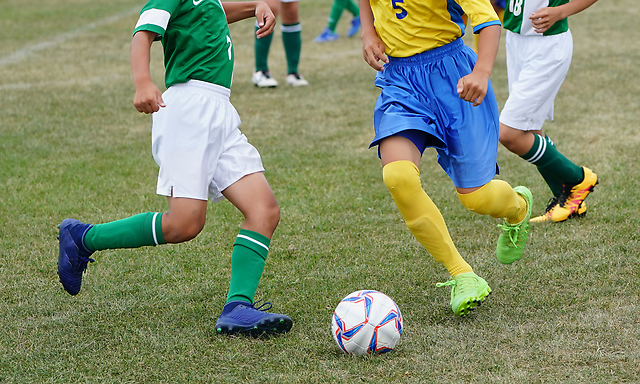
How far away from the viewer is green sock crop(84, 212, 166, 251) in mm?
2859

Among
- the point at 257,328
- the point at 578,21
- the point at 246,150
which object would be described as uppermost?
the point at 246,150

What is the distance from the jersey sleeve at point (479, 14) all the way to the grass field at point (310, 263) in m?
1.17

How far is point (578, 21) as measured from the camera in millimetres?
10516

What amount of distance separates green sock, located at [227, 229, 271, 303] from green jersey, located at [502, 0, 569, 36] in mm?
2060

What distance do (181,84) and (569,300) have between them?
184 centimetres

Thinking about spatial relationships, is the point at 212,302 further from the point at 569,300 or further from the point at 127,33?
the point at 127,33

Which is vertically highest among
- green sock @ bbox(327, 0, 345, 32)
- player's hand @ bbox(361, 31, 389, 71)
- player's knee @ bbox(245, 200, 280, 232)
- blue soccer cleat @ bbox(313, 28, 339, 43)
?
player's hand @ bbox(361, 31, 389, 71)

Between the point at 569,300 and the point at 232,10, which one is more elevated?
the point at 232,10

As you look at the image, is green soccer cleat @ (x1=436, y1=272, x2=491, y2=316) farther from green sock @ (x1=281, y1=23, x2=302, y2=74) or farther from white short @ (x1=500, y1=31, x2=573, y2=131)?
green sock @ (x1=281, y1=23, x2=302, y2=74)

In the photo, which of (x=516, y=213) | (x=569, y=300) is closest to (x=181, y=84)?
(x=516, y=213)

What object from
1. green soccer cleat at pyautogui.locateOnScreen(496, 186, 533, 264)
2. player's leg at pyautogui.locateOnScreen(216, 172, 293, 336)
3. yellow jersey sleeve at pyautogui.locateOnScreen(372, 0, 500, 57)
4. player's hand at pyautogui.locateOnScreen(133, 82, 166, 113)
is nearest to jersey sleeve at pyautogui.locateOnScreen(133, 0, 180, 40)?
player's hand at pyautogui.locateOnScreen(133, 82, 166, 113)

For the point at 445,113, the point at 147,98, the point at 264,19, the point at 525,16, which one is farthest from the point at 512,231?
the point at 147,98

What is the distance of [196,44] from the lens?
112 inches

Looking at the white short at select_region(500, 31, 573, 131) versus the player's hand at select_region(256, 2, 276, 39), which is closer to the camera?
the player's hand at select_region(256, 2, 276, 39)
